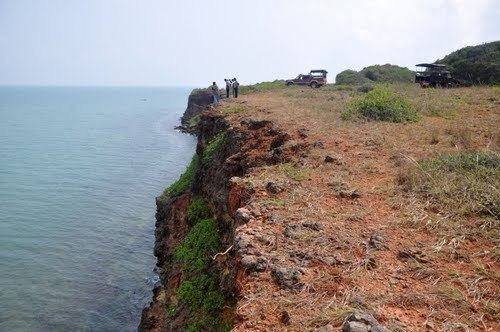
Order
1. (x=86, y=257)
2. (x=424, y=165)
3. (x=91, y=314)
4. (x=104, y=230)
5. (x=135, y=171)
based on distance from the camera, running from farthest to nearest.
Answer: (x=135, y=171) < (x=104, y=230) < (x=86, y=257) < (x=91, y=314) < (x=424, y=165)

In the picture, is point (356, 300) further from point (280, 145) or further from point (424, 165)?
point (280, 145)

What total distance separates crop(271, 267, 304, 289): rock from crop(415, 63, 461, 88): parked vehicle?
31.3 metres

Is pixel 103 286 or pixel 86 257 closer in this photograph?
pixel 103 286

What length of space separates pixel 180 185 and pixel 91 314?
8070 millimetres

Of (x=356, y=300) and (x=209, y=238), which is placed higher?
(x=356, y=300)

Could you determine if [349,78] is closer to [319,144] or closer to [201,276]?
[319,144]

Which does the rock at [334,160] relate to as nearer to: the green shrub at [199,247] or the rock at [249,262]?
the green shrub at [199,247]

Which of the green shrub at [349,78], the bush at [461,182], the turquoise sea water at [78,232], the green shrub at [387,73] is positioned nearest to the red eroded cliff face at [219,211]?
the turquoise sea water at [78,232]

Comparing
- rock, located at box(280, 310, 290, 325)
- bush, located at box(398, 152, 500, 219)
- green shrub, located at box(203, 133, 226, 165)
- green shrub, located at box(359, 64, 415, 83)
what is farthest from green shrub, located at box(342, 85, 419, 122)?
green shrub, located at box(359, 64, 415, 83)

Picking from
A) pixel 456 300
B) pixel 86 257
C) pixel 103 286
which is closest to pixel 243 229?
pixel 456 300

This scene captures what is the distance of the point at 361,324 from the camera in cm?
479

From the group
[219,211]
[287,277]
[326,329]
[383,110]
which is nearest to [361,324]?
[326,329]

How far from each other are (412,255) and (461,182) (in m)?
2.95

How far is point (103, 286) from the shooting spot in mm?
20031
